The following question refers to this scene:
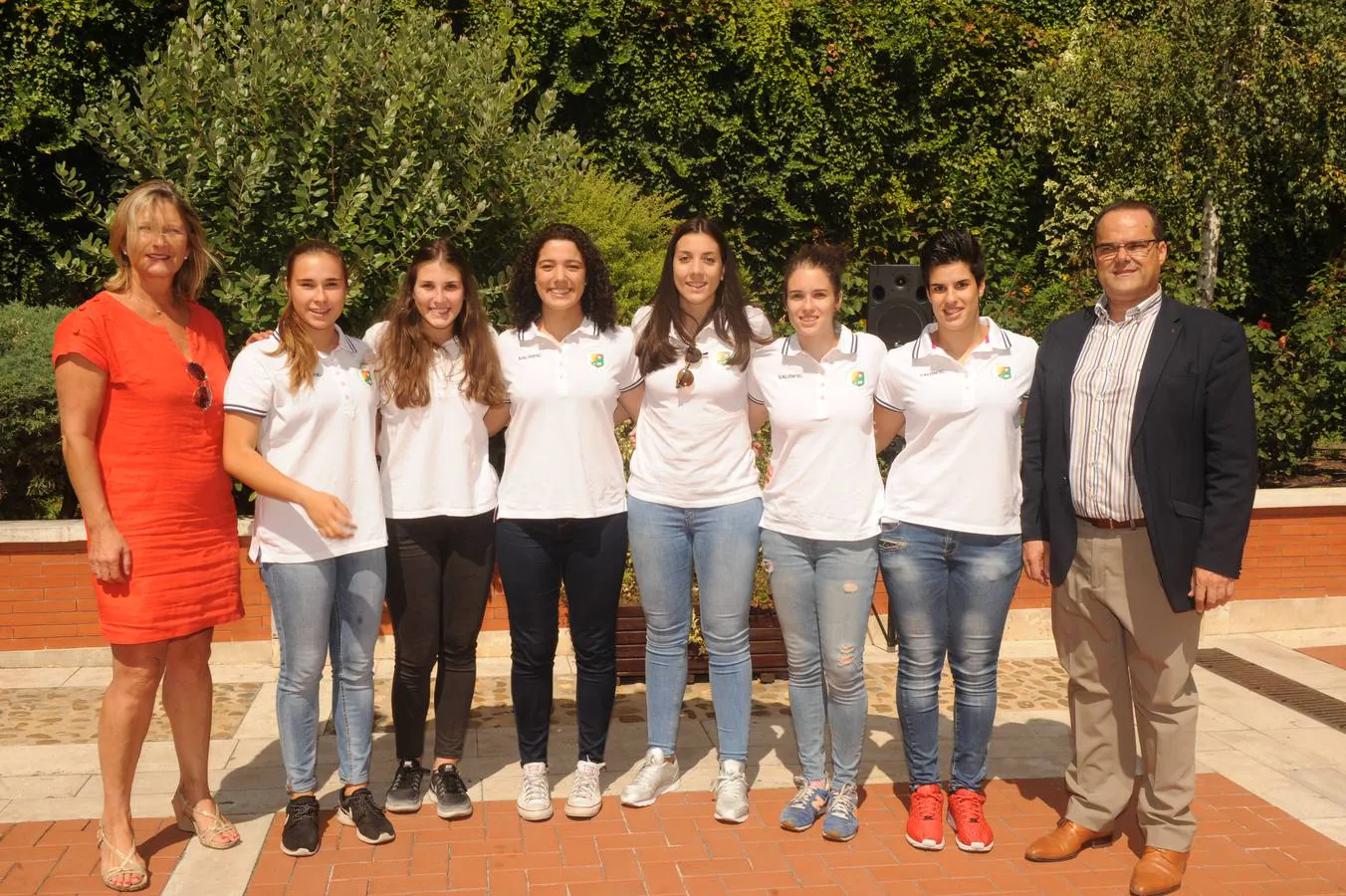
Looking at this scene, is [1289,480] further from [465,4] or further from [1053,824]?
[465,4]

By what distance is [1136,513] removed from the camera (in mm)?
3730

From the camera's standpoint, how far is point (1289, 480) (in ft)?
29.9

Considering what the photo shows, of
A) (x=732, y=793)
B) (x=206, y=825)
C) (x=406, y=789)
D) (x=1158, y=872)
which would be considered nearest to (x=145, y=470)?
(x=206, y=825)

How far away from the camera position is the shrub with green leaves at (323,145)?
254 inches

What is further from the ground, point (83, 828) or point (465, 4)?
point (465, 4)

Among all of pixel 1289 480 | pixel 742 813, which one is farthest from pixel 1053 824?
pixel 1289 480

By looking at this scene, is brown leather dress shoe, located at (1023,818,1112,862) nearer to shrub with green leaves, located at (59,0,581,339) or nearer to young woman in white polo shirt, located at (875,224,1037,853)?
young woman in white polo shirt, located at (875,224,1037,853)

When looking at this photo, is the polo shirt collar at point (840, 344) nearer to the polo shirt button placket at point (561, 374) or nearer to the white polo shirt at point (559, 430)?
the white polo shirt at point (559, 430)

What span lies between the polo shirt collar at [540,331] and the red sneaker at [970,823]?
2192 mm

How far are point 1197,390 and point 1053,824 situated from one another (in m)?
1.76

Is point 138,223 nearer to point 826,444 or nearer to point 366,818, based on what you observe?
point 366,818

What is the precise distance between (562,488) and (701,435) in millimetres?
540

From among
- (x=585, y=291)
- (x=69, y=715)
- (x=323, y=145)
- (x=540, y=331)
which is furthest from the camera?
(x=323, y=145)

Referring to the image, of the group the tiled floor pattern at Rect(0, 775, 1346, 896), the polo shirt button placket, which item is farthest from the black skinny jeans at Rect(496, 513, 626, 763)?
the polo shirt button placket
